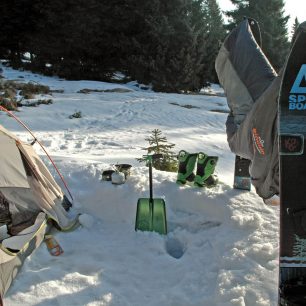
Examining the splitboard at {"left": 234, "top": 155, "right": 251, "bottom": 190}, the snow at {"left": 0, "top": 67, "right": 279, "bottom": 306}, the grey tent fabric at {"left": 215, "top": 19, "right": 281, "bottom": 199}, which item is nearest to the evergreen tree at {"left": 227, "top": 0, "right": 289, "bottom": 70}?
the snow at {"left": 0, "top": 67, "right": 279, "bottom": 306}

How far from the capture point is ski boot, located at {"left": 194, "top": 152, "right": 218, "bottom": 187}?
4.25 metres

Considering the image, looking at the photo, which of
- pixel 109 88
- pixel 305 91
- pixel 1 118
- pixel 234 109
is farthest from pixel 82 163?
pixel 109 88

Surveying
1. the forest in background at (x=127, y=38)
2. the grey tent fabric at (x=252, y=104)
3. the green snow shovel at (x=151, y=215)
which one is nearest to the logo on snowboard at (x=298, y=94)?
the grey tent fabric at (x=252, y=104)

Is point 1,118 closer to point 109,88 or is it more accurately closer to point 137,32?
point 109,88

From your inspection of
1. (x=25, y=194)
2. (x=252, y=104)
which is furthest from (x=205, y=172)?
(x=25, y=194)

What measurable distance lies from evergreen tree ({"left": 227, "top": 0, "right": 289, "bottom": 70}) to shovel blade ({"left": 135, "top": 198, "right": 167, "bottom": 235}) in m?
20.1

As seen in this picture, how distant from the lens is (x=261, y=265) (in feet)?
9.52

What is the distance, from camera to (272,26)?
73.6ft

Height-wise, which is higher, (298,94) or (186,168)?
(298,94)

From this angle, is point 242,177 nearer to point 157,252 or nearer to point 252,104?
point 157,252

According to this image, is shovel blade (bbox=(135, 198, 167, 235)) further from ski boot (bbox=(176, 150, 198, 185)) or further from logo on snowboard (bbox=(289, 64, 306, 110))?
logo on snowboard (bbox=(289, 64, 306, 110))

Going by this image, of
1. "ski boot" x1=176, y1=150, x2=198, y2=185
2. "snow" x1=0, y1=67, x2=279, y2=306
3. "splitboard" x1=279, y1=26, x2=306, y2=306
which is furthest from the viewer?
"ski boot" x1=176, y1=150, x2=198, y2=185

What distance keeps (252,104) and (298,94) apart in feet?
2.07

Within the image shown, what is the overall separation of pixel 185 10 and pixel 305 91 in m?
18.2
